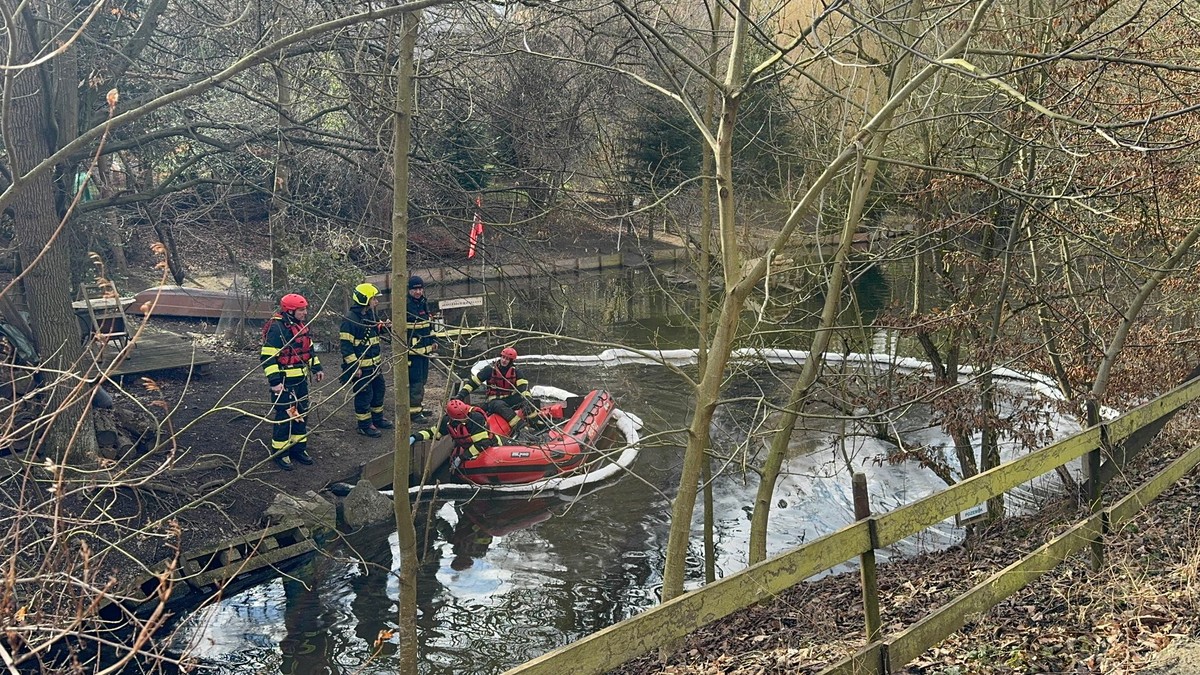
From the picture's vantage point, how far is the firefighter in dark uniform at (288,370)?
11.0 metres

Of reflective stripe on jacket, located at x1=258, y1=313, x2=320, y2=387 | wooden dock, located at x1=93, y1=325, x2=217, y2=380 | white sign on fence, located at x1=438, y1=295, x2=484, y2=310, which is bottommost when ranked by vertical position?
wooden dock, located at x1=93, y1=325, x2=217, y2=380

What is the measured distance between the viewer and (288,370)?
11242mm

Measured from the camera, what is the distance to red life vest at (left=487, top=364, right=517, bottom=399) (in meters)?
12.2

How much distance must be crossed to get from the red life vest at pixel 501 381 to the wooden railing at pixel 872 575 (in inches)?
315

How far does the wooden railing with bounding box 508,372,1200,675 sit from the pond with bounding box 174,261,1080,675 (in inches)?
108

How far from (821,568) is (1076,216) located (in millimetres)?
5359

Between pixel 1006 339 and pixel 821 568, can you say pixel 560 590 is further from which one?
pixel 821 568

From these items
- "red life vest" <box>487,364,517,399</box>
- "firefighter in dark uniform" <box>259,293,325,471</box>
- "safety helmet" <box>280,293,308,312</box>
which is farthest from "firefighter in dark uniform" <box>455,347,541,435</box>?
"safety helmet" <box>280,293,308,312</box>

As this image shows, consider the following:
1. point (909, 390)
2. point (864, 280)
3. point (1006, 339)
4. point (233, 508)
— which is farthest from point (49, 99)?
point (864, 280)

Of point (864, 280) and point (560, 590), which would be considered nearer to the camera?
point (560, 590)

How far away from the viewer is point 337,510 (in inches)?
432

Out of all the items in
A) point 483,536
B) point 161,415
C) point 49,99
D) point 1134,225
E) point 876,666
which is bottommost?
point 483,536

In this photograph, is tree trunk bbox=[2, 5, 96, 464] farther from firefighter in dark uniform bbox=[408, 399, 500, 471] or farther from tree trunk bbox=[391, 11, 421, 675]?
tree trunk bbox=[391, 11, 421, 675]

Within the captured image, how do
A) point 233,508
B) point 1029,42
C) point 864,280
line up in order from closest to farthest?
point 1029,42
point 233,508
point 864,280
